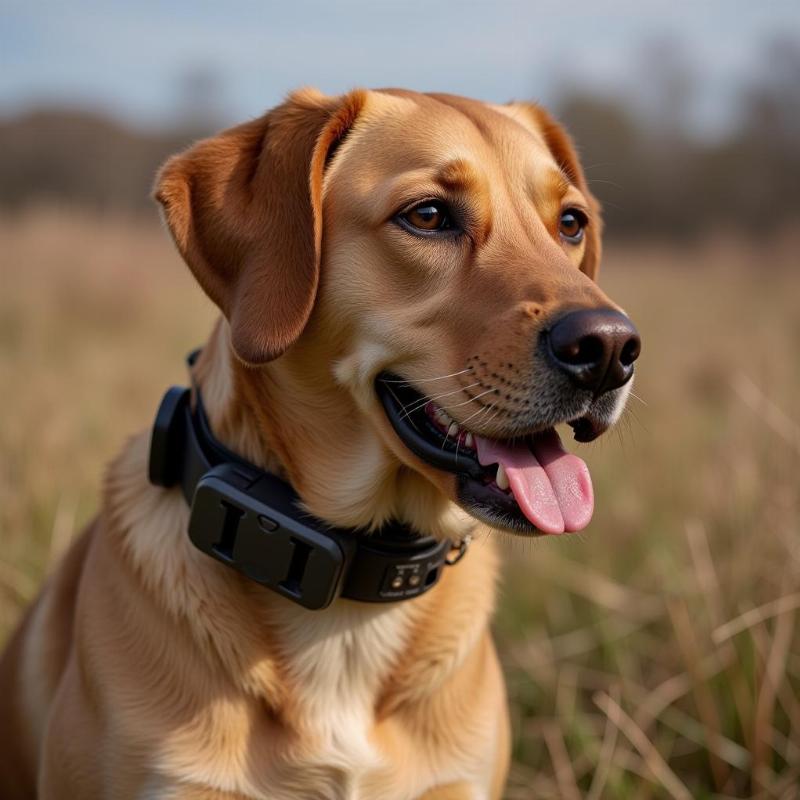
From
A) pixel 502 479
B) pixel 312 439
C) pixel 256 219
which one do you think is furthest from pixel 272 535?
pixel 256 219

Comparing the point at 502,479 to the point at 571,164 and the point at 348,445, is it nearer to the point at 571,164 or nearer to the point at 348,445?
the point at 348,445

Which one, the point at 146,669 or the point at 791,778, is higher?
the point at 146,669

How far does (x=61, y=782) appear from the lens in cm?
222

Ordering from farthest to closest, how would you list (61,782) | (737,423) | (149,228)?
(149,228) → (737,423) → (61,782)

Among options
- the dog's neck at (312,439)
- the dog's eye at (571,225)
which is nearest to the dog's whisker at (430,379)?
the dog's neck at (312,439)

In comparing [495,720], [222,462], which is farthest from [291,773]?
[222,462]

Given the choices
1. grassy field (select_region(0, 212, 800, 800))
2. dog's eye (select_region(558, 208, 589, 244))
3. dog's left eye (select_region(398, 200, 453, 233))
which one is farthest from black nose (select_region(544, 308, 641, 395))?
dog's eye (select_region(558, 208, 589, 244))

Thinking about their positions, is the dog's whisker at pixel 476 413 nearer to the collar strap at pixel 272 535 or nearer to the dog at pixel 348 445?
the dog at pixel 348 445

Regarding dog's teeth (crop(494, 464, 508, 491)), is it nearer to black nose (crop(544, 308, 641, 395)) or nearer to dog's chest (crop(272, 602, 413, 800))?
black nose (crop(544, 308, 641, 395))

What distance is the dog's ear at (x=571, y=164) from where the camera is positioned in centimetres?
284

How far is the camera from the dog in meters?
2.06

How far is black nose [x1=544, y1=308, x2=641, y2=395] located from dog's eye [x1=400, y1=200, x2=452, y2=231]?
0.45 m

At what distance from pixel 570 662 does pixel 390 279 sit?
86.2 inches

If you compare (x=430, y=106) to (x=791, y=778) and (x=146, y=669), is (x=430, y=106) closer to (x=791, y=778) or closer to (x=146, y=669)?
(x=146, y=669)
